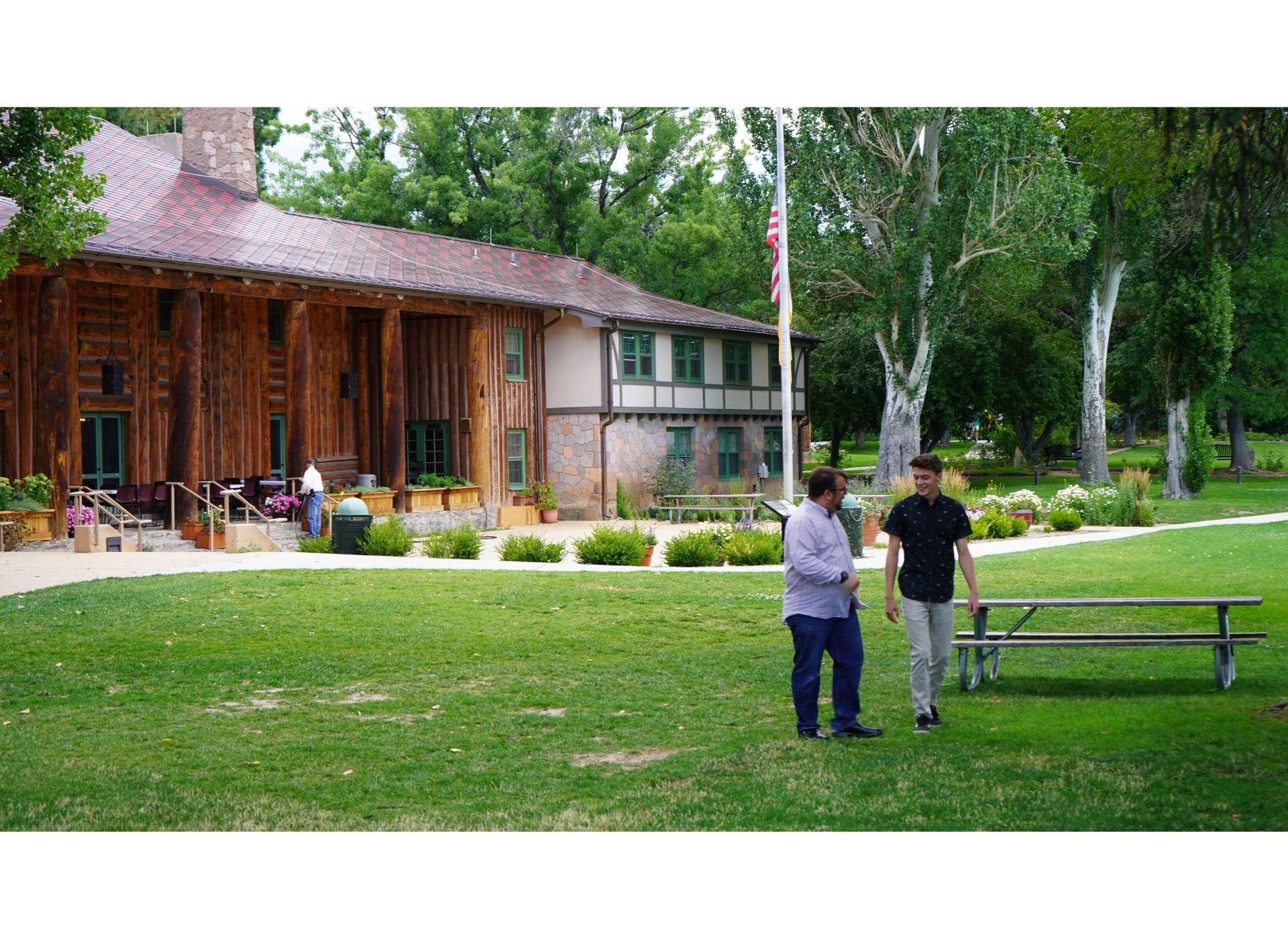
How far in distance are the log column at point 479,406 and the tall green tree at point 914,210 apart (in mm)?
11271

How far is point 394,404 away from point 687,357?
11.1m

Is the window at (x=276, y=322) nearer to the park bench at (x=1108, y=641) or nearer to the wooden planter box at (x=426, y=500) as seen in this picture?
the wooden planter box at (x=426, y=500)

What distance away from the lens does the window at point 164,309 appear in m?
26.5

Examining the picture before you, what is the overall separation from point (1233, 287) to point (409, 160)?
3351 cm

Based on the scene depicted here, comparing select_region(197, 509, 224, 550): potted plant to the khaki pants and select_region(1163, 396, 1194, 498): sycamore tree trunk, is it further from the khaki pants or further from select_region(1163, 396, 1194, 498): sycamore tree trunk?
select_region(1163, 396, 1194, 498): sycamore tree trunk

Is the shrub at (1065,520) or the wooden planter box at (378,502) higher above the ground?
the wooden planter box at (378,502)

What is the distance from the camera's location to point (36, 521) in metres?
21.6

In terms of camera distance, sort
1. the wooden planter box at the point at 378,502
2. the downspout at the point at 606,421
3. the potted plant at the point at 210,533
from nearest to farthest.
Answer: the potted plant at the point at 210,533 → the wooden planter box at the point at 378,502 → the downspout at the point at 606,421

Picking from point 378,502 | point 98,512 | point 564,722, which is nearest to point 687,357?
point 378,502

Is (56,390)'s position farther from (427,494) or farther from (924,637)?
A: (924,637)

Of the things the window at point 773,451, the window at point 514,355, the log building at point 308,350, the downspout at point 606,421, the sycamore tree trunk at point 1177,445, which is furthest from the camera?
the window at point 773,451

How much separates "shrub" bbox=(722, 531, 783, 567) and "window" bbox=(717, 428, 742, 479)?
1774 centimetres

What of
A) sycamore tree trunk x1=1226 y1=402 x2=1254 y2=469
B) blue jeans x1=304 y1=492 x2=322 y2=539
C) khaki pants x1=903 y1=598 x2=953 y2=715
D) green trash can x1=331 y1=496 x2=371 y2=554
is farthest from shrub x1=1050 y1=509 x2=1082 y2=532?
sycamore tree trunk x1=1226 y1=402 x2=1254 y2=469

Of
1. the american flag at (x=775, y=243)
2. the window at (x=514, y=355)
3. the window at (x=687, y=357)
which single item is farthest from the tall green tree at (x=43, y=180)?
the window at (x=687, y=357)
